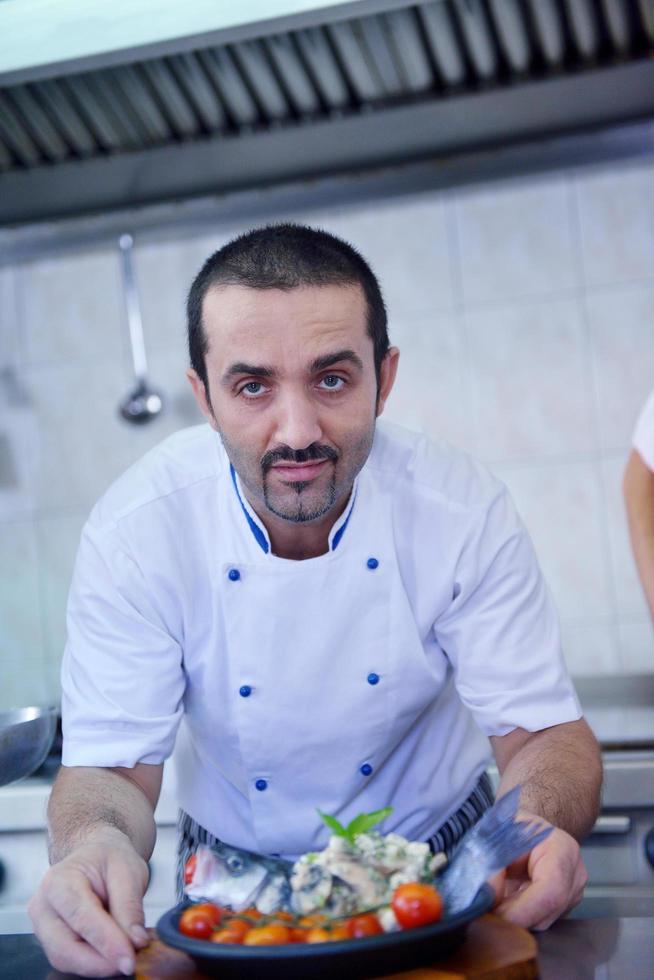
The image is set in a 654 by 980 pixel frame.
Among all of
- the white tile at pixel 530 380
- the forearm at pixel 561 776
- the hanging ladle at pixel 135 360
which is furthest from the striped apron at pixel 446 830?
the hanging ladle at pixel 135 360

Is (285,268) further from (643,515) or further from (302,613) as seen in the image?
(643,515)

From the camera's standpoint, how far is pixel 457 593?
1.38 m

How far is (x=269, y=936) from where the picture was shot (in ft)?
2.67

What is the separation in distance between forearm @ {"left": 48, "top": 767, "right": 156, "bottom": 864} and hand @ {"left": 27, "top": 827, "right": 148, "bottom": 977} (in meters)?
0.08

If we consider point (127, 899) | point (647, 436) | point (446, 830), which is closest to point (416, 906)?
point (127, 899)

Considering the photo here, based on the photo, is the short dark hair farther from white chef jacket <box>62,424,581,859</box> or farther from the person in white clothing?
the person in white clothing

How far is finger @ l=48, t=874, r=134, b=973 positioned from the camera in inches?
36.3

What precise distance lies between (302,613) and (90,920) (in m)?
0.51

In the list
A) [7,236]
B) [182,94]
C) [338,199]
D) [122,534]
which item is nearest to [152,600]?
[122,534]

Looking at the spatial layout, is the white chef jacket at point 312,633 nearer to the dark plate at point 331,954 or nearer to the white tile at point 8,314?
the dark plate at point 331,954

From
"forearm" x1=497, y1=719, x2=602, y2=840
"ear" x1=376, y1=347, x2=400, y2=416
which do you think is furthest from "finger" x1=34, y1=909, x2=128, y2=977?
"ear" x1=376, y1=347, x2=400, y2=416

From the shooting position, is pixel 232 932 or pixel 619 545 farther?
pixel 619 545

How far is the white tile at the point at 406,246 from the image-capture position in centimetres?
238

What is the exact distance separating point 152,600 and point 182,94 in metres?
1.16
